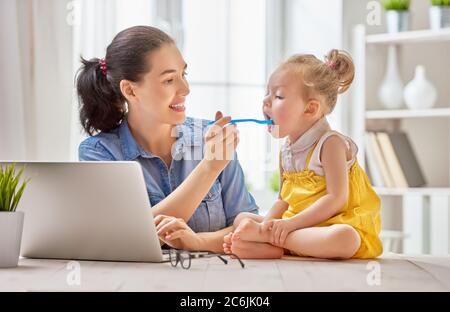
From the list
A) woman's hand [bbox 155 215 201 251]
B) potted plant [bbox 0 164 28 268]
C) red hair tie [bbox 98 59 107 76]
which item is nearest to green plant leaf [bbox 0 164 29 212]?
potted plant [bbox 0 164 28 268]

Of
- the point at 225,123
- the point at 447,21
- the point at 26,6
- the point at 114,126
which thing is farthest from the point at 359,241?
the point at 447,21

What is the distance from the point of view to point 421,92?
3385 millimetres

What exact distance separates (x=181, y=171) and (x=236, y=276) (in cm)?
81

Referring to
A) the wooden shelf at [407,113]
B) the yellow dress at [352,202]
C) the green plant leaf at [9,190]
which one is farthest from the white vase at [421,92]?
the green plant leaf at [9,190]

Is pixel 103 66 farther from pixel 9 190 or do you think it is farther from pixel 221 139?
pixel 9 190

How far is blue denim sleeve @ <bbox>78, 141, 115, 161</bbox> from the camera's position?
75.5 inches

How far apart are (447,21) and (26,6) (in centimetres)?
172

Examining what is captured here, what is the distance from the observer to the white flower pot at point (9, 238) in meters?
1.38

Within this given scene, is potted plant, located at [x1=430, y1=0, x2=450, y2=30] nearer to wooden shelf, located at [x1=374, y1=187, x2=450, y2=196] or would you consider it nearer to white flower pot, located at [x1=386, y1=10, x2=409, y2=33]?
white flower pot, located at [x1=386, y1=10, x2=409, y2=33]

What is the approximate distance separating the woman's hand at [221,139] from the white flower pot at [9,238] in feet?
1.51

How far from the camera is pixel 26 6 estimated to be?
8.70 feet

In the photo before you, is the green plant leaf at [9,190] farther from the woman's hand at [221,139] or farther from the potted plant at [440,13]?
the potted plant at [440,13]

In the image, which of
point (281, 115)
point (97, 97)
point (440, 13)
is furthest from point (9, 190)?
point (440, 13)
